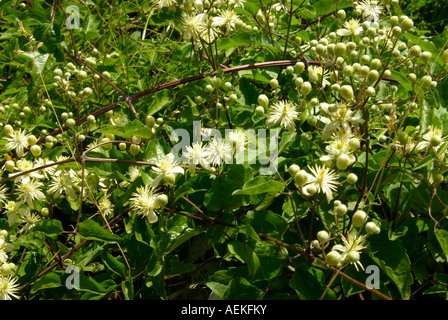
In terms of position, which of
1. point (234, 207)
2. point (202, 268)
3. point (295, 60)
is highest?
point (295, 60)

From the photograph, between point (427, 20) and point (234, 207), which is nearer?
point (234, 207)

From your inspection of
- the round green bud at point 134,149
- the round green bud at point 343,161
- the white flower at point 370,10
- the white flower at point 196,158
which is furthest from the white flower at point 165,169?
the white flower at point 370,10

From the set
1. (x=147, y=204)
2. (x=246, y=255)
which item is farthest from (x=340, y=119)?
(x=147, y=204)

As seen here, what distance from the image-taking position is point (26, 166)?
1.25m

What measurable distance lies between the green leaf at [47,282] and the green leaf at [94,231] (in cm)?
12

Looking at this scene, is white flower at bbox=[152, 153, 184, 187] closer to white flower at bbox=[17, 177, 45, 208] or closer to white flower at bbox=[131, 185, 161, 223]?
white flower at bbox=[131, 185, 161, 223]

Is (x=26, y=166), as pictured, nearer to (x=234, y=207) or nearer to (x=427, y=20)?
(x=234, y=207)

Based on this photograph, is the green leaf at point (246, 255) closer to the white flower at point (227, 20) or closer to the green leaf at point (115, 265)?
the green leaf at point (115, 265)

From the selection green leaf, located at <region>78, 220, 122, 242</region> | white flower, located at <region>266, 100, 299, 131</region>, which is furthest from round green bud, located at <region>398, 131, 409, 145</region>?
green leaf, located at <region>78, 220, 122, 242</region>

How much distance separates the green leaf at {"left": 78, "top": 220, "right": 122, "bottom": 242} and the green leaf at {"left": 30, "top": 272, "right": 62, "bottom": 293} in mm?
118

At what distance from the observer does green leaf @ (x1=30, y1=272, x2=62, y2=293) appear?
110 centimetres
